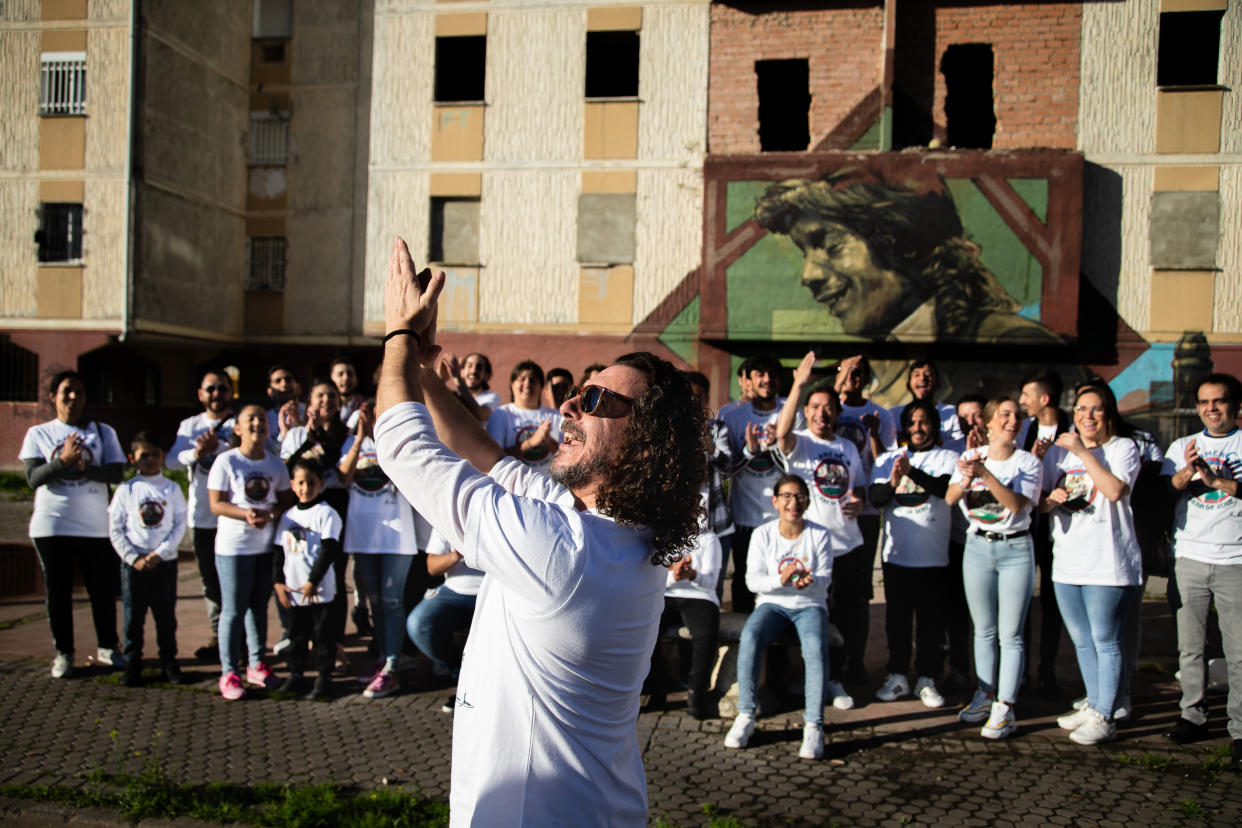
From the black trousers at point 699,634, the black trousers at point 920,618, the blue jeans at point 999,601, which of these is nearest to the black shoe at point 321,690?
the black trousers at point 699,634

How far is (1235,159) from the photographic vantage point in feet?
50.9

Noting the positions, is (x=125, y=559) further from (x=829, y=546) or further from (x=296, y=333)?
(x=296, y=333)

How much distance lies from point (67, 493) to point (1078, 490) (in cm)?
693

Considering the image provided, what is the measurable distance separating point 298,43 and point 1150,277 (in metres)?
20.3

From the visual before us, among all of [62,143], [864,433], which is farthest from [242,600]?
[62,143]

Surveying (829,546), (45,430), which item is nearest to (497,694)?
(829,546)

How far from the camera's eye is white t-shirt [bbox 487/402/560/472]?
21.9ft

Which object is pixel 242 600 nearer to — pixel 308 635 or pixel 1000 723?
pixel 308 635

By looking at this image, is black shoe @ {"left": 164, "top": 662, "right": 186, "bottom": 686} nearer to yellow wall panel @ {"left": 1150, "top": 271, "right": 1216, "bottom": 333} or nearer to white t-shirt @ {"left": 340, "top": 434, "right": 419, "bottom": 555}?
white t-shirt @ {"left": 340, "top": 434, "right": 419, "bottom": 555}

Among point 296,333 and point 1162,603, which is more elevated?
point 296,333

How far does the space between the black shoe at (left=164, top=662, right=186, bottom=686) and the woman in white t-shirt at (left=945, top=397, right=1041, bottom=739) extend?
5304mm

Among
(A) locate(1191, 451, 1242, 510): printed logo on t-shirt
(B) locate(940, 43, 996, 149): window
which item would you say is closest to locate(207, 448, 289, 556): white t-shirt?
(A) locate(1191, 451, 1242, 510): printed logo on t-shirt

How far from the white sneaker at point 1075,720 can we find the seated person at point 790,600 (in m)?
1.60

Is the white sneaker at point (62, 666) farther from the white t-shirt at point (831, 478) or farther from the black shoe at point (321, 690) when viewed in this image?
the white t-shirt at point (831, 478)
